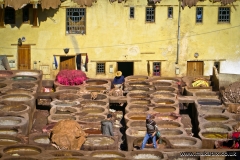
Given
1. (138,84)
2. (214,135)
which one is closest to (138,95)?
(138,84)

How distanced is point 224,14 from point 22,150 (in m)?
19.0

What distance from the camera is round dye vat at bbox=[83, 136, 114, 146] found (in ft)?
122

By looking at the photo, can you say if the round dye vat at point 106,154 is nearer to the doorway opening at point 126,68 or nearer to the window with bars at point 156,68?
the window with bars at point 156,68

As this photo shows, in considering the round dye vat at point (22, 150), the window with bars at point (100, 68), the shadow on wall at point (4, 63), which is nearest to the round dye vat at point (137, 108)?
the window with bars at point (100, 68)

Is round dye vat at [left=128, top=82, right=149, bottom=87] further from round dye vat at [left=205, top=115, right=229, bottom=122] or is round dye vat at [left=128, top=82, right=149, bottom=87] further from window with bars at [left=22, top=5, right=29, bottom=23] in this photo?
window with bars at [left=22, top=5, right=29, bottom=23]

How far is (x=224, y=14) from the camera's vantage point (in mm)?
48188

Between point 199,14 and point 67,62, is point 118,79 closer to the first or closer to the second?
point 67,62

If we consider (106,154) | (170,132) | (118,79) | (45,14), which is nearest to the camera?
(106,154)

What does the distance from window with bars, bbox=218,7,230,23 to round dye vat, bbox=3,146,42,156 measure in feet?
59.9

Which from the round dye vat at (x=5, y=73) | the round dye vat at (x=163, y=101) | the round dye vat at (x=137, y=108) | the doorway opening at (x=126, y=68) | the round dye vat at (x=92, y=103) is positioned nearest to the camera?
the round dye vat at (x=137, y=108)

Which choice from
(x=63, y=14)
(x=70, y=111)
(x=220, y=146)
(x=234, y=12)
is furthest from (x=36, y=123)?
(x=234, y=12)

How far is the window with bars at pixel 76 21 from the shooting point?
47688mm

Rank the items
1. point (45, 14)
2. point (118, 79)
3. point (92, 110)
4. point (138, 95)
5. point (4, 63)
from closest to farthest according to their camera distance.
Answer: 1. point (92, 110)
2. point (138, 95)
3. point (118, 79)
4. point (45, 14)
5. point (4, 63)

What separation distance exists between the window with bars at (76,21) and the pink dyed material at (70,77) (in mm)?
3068
